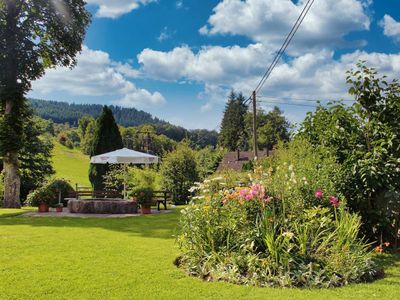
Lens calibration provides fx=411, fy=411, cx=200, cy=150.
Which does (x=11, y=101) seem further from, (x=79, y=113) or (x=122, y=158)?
(x=79, y=113)

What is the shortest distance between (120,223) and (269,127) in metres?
54.6

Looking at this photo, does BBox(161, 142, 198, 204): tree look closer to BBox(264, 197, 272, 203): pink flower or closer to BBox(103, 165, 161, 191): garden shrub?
BBox(103, 165, 161, 191): garden shrub

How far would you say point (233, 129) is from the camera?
66875 mm

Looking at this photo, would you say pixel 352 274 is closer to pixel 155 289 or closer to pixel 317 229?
pixel 317 229

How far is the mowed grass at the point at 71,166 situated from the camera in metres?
46.7

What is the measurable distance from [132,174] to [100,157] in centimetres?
538

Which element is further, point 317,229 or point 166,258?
point 166,258

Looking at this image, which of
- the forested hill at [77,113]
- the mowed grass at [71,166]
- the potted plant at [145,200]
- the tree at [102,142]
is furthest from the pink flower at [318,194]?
the forested hill at [77,113]

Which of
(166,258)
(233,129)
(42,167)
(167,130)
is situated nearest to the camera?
(166,258)

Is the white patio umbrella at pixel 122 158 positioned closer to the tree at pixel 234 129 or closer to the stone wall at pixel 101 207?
the stone wall at pixel 101 207

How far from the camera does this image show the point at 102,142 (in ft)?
78.1

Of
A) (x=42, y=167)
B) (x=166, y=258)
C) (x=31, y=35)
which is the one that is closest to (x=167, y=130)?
(x=42, y=167)

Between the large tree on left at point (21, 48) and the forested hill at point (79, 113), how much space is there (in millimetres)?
142413

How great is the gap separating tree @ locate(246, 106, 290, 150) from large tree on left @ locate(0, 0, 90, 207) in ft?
158
